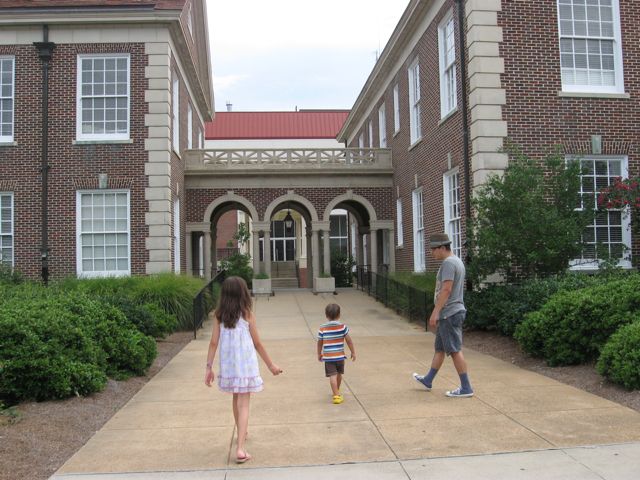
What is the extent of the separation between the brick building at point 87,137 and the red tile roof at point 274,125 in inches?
1251

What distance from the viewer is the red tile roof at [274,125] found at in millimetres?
49281

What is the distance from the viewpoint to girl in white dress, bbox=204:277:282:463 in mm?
5227

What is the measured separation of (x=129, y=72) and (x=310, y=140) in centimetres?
3314

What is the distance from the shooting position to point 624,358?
6.95 metres

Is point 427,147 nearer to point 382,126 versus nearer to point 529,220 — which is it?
point 529,220

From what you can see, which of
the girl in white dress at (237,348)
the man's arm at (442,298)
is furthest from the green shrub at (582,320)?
the girl in white dress at (237,348)

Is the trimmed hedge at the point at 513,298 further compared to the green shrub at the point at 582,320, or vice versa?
the trimmed hedge at the point at 513,298

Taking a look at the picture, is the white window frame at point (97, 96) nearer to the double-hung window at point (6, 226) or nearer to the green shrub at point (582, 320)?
the double-hung window at point (6, 226)

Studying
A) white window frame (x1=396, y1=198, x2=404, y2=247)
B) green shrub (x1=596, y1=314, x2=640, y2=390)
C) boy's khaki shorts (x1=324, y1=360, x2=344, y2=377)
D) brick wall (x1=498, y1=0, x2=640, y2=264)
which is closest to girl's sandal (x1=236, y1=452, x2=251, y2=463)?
boy's khaki shorts (x1=324, y1=360, x2=344, y2=377)

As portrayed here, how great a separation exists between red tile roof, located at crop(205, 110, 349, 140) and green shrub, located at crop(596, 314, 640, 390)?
42.6 m

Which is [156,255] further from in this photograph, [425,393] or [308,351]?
[425,393]

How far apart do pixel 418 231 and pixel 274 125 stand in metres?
33.7

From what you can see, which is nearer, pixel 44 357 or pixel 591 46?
pixel 44 357

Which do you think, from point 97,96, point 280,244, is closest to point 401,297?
point 97,96
